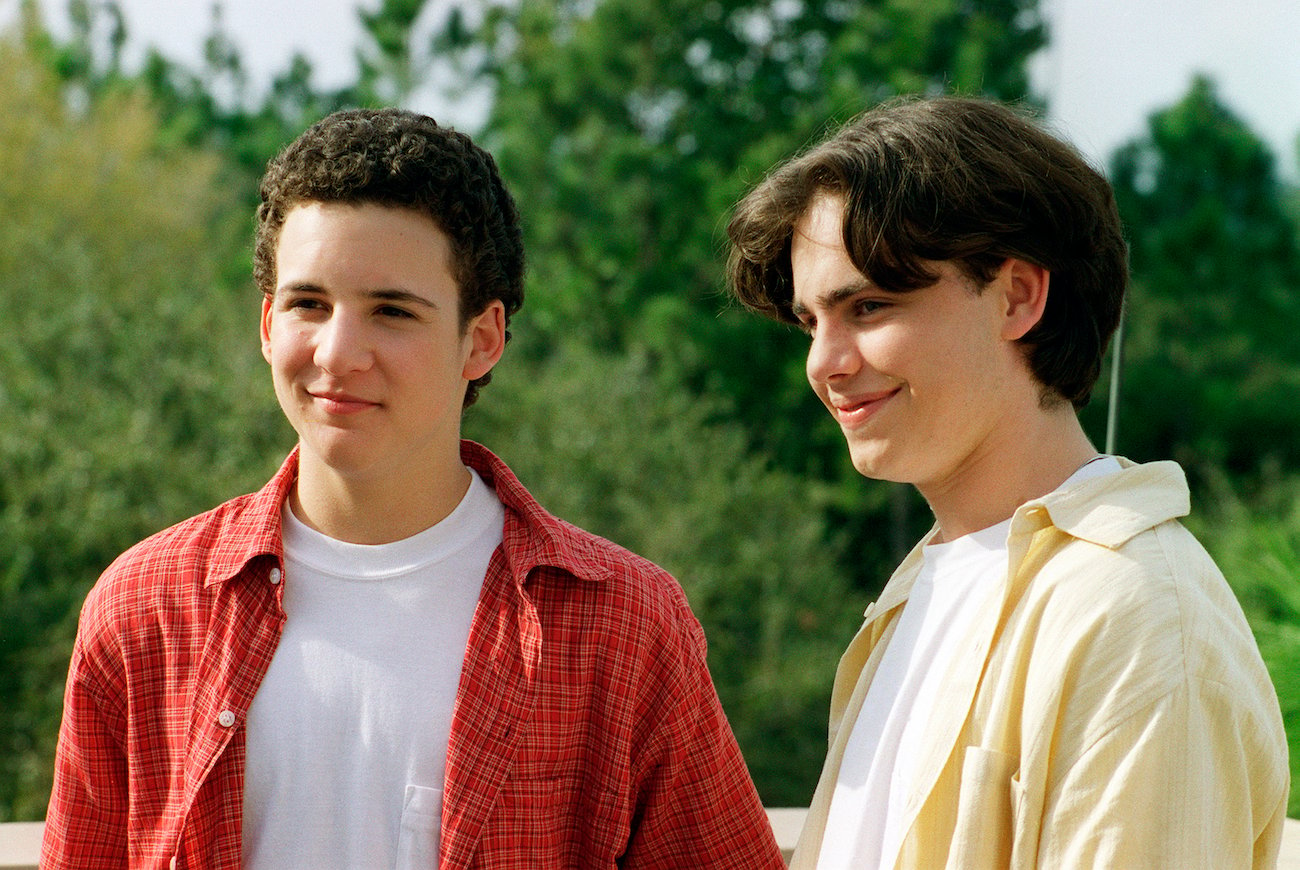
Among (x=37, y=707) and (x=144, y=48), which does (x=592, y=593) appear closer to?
(x=37, y=707)

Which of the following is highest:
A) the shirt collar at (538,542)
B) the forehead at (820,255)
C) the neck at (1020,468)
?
the forehead at (820,255)

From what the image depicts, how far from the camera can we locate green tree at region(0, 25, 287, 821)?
8.20 metres

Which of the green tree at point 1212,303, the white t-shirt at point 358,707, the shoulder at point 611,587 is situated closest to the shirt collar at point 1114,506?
the shoulder at point 611,587

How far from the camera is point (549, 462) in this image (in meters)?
11.0

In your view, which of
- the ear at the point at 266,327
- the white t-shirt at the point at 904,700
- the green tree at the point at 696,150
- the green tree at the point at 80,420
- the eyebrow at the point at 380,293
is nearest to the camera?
the white t-shirt at the point at 904,700

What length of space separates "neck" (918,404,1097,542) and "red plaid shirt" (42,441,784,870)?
0.43m

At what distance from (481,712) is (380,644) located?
0.54ft

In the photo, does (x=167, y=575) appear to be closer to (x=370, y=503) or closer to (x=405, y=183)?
(x=370, y=503)

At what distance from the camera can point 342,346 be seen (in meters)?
1.80

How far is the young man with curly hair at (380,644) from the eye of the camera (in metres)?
1.79

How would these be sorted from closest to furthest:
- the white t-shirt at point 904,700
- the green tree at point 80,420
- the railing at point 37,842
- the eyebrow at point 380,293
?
the white t-shirt at point 904,700
the eyebrow at point 380,293
the railing at point 37,842
the green tree at point 80,420

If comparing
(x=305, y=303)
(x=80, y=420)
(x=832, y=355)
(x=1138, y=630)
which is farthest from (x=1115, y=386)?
(x=80, y=420)

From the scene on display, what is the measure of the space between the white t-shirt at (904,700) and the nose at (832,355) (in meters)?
0.27

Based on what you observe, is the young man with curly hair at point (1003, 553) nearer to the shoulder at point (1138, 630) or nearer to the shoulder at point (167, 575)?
the shoulder at point (1138, 630)
